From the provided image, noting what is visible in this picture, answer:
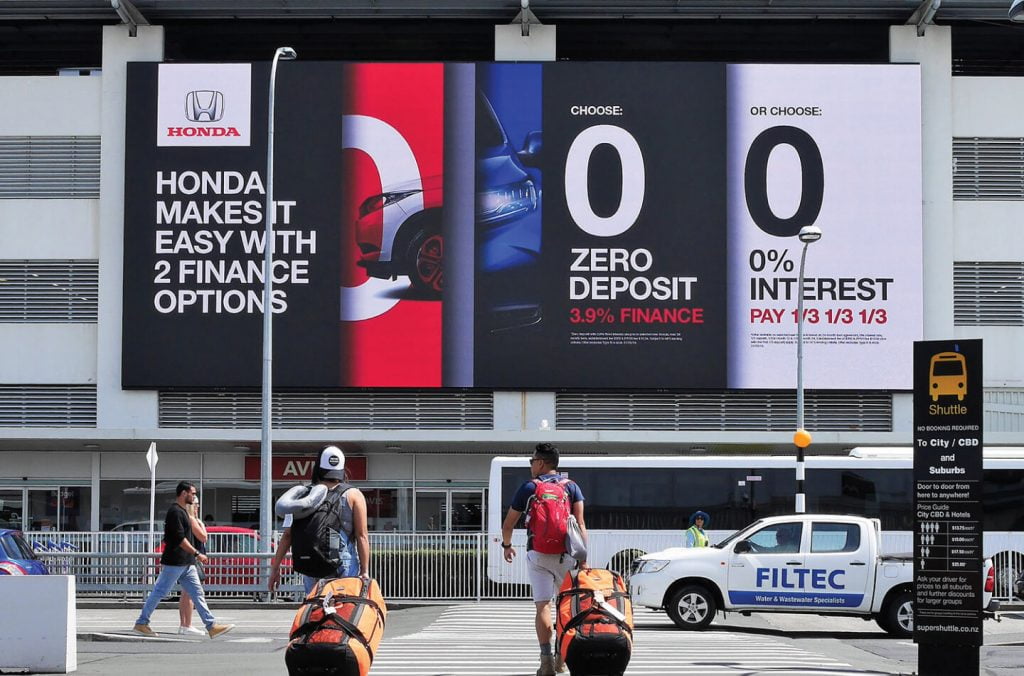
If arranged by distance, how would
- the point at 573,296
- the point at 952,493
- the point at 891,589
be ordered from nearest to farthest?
1. the point at 952,493
2. the point at 891,589
3. the point at 573,296

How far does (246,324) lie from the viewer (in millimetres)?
37594

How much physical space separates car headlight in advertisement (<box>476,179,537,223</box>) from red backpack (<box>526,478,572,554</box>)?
26.4 metres

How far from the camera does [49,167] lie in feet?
128

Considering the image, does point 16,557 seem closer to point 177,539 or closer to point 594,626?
point 177,539

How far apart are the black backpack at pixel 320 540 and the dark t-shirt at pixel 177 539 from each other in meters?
6.48

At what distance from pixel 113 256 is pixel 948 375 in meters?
29.5

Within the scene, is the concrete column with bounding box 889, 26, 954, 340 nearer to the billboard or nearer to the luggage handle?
the billboard

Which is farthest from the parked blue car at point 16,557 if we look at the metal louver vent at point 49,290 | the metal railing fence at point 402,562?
the metal louver vent at point 49,290

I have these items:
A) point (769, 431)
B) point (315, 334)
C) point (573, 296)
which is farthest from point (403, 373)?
point (769, 431)

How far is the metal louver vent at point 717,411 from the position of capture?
37688 millimetres

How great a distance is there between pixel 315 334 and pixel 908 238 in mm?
15303

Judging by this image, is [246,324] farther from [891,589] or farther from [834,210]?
[891,589]

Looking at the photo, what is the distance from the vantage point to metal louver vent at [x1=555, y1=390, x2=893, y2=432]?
3769 centimetres

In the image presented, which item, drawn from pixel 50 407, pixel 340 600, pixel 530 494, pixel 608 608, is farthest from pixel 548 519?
pixel 50 407
